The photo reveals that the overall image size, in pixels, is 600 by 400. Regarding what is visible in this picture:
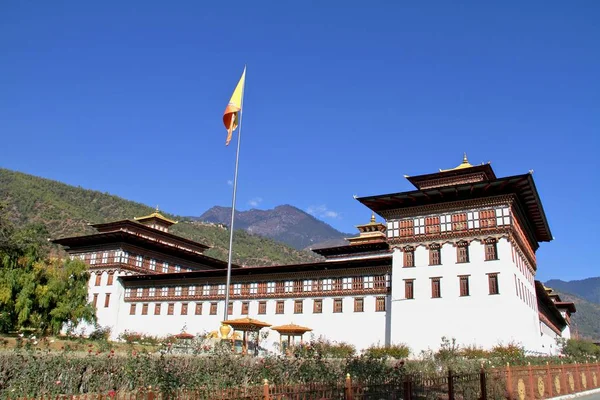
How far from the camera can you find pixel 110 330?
49.8m

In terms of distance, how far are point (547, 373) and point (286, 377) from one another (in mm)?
10174

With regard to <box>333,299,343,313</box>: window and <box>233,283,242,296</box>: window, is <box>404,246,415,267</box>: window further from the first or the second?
<box>233,283,242,296</box>: window

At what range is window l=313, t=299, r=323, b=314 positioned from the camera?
40.6 meters

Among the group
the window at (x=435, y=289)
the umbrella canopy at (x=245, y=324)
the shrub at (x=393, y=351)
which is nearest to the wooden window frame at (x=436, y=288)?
the window at (x=435, y=289)

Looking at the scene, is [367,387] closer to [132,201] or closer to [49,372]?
[49,372]

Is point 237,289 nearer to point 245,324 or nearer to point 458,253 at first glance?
point 245,324

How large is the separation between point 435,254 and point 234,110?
1613 centimetres

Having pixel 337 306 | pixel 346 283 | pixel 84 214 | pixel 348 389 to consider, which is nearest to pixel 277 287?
pixel 337 306

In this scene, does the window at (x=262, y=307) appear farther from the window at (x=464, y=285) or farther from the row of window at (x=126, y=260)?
the window at (x=464, y=285)

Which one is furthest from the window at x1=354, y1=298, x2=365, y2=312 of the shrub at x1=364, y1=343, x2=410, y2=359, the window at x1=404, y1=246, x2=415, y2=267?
the shrub at x1=364, y1=343, x2=410, y2=359

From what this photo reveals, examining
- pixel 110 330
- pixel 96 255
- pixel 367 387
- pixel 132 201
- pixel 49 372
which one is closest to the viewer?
pixel 367 387

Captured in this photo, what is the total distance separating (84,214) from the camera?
101 meters

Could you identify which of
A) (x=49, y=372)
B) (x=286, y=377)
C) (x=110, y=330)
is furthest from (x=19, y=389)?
(x=110, y=330)

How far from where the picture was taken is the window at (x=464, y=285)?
33156mm
